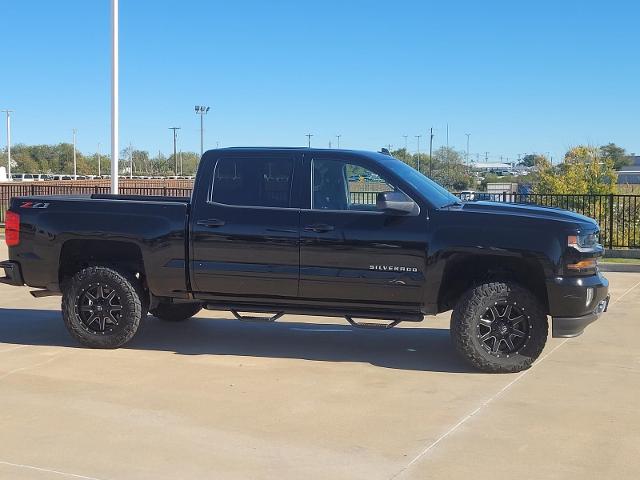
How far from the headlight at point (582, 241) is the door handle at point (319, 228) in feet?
6.60

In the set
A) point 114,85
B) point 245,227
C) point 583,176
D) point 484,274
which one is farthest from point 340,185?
point 583,176

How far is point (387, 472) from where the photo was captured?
4.68 m

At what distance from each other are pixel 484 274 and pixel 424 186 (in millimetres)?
969

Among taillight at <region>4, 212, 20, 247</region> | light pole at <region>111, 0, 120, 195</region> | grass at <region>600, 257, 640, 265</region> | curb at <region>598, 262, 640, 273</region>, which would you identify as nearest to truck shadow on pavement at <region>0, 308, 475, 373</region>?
taillight at <region>4, 212, 20, 247</region>

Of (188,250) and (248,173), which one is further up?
(248,173)

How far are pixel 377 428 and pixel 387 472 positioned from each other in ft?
2.62

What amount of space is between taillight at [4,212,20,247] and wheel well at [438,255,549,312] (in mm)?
4159

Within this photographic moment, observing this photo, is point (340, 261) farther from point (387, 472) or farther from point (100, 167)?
point (100, 167)

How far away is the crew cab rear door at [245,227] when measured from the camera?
286 inches

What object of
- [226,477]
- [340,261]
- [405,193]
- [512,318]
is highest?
[405,193]

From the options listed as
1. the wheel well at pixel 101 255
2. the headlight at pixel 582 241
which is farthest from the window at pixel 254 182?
the headlight at pixel 582 241

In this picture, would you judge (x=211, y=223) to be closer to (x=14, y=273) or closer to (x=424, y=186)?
(x=424, y=186)

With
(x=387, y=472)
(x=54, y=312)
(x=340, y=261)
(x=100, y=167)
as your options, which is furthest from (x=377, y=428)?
(x=100, y=167)

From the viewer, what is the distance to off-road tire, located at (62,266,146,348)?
7680 mm
